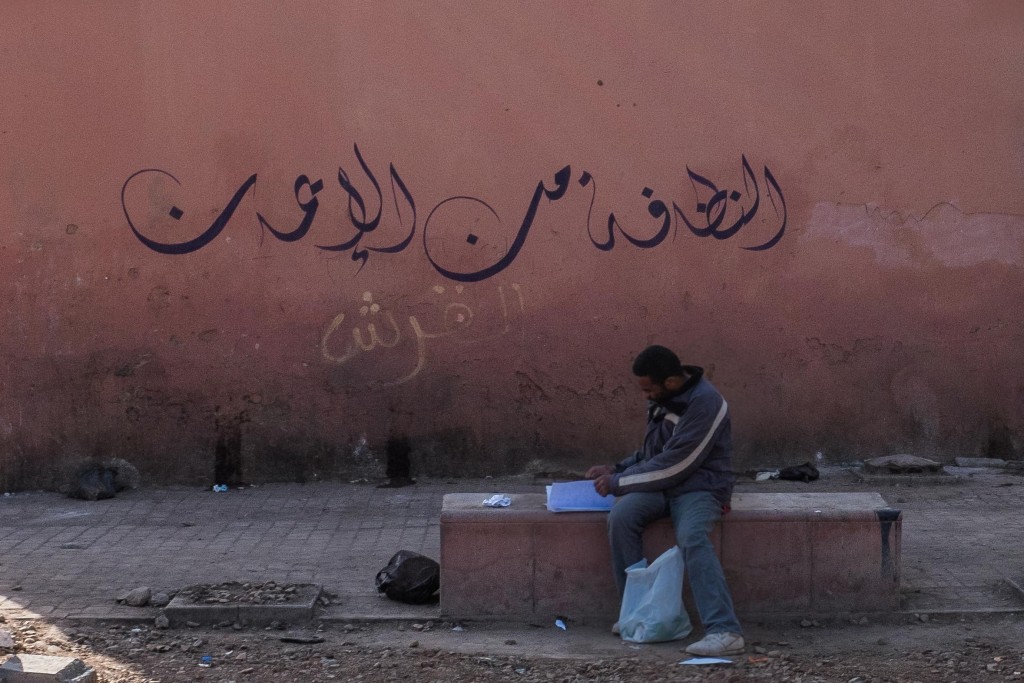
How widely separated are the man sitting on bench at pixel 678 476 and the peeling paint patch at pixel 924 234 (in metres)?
3.71

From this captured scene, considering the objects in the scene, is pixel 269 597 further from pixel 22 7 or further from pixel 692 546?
pixel 22 7

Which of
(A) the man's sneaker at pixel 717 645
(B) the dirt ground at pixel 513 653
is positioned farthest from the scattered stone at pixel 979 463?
(A) the man's sneaker at pixel 717 645

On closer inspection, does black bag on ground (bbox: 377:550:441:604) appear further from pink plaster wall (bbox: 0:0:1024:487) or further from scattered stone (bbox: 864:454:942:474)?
scattered stone (bbox: 864:454:942:474)

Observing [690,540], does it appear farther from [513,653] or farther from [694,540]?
[513,653]

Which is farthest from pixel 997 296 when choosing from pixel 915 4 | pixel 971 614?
pixel 971 614

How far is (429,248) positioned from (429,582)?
130 inches

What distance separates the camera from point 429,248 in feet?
27.1

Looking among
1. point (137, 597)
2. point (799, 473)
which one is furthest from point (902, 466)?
point (137, 597)

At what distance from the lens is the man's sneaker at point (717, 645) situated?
4672mm

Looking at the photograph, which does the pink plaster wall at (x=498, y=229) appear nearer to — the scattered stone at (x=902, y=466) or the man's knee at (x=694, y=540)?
the scattered stone at (x=902, y=466)

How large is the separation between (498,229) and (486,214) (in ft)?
0.42

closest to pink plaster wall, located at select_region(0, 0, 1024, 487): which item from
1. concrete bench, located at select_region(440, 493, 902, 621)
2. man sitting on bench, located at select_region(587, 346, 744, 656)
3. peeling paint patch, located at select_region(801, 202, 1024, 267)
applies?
peeling paint patch, located at select_region(801, 202, 1024, 267)

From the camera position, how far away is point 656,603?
4.89 meters

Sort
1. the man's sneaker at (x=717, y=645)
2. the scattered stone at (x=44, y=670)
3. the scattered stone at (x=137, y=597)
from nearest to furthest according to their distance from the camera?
the scattered stone at (x=44, y=670), the man's sneaker at (x=717, y=645), the scattered stone at (x=137, y=597)
